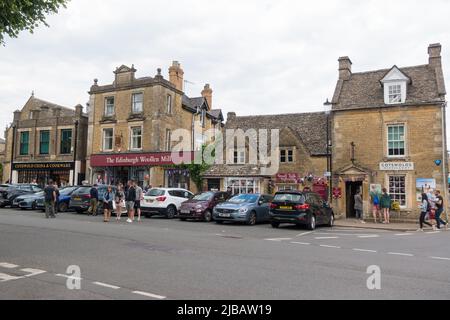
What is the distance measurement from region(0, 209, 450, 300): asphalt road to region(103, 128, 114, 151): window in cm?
2162

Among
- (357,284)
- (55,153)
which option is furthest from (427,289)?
(55,153)

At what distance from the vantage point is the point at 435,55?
1028 inches

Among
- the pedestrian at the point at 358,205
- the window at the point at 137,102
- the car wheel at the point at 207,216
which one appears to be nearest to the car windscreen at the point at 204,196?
the car wheel at the point at 207,216

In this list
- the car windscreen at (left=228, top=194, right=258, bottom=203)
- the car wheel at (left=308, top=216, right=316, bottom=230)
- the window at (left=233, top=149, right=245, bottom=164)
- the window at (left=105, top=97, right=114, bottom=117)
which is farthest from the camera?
the window at (left=105, top=97, right=114, bottom=117)

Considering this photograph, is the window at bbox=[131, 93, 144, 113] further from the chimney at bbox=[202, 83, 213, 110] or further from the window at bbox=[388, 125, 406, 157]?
the window at bbox=[388, 125, 406, 157]

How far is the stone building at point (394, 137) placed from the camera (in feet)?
79.0

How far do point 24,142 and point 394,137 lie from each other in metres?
33.6

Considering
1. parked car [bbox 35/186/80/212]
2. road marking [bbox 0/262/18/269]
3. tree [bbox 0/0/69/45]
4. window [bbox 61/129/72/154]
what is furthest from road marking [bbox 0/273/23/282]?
window [bbox 61/129/72/154]

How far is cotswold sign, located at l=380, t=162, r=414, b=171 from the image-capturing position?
Result: 24.5 m

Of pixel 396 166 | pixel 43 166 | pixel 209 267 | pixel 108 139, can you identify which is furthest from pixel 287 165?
pixel 43 166

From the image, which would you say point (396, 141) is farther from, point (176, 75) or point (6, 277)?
point (6, 277)

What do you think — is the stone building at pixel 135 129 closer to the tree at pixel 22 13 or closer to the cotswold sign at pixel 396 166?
the cotswold sign at pixel 396 166
